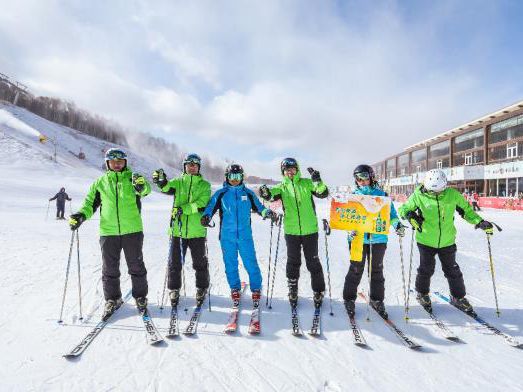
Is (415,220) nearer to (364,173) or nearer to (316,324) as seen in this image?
(364,173)

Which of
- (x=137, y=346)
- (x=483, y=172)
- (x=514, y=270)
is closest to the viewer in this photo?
(x=137, y=346)

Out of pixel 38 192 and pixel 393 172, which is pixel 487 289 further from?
pixel 393 172

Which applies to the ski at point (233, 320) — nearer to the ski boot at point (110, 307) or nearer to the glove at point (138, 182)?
the ski boot at point (110, 307)

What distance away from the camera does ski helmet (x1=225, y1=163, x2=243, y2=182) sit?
14.5 feet

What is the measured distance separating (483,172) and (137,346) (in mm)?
38824

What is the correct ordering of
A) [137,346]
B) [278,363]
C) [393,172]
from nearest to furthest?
[278,363] → [137,346] → [393,172]

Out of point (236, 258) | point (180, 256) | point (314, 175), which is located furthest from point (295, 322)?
point (314, 175)

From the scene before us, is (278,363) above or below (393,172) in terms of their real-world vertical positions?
below

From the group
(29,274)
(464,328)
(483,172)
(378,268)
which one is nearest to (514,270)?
(464,328)

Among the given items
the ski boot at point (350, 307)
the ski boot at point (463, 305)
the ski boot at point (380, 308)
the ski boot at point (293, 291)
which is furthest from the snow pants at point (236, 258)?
the ski boot at point (463, 305)

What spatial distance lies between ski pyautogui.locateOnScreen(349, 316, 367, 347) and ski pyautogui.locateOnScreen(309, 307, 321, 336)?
1.29ft

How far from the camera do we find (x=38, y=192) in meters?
29.5

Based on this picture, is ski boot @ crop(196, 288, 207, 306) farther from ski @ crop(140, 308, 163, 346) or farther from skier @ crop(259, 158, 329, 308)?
skier @ crop(259, 158, 329, 308)

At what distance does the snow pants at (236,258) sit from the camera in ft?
14.1
